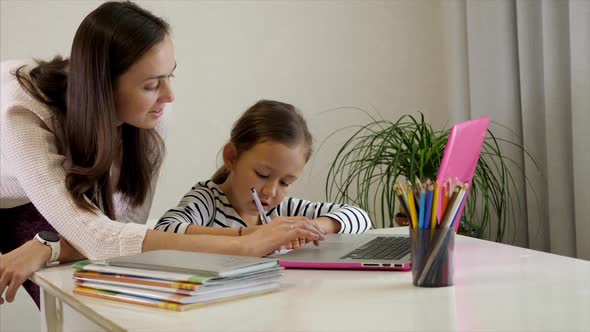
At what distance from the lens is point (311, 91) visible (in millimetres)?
3135

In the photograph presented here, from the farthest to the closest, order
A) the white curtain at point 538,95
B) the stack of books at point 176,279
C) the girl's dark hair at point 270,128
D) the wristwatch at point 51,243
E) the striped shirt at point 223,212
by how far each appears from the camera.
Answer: the white curtain at point 538,95 → the girl's dark hair at point 270,128 → the striped shirt at point 223,212 → the wristwatch at point 51,243 → the stack of books at point 176,279

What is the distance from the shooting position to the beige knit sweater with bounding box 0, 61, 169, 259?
128cm

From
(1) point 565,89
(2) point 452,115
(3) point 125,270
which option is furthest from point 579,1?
(3) point 125,270

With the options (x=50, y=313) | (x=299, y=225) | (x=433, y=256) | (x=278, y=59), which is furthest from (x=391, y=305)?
(x=278, y=59)

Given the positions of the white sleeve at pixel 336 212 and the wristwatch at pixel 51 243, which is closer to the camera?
the wristwatch at pixel 51 243

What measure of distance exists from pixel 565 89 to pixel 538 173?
32 centimetres

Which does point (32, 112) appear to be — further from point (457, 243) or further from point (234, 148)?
point (457, 243)

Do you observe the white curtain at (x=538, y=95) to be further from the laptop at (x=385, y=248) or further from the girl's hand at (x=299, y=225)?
the girl's hand at (x=299, y=225)

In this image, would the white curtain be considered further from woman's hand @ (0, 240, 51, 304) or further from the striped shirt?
woman's hand @ (0, 240, 51, 304)

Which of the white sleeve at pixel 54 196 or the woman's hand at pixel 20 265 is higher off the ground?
the white sleeve at pixel 54 196

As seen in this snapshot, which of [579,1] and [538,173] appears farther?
[538,173]

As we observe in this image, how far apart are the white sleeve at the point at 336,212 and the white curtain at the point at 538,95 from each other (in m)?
1.05

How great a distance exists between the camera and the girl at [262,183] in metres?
1.60

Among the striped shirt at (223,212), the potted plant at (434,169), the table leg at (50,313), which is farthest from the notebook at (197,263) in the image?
the potted plant at (434,169)
